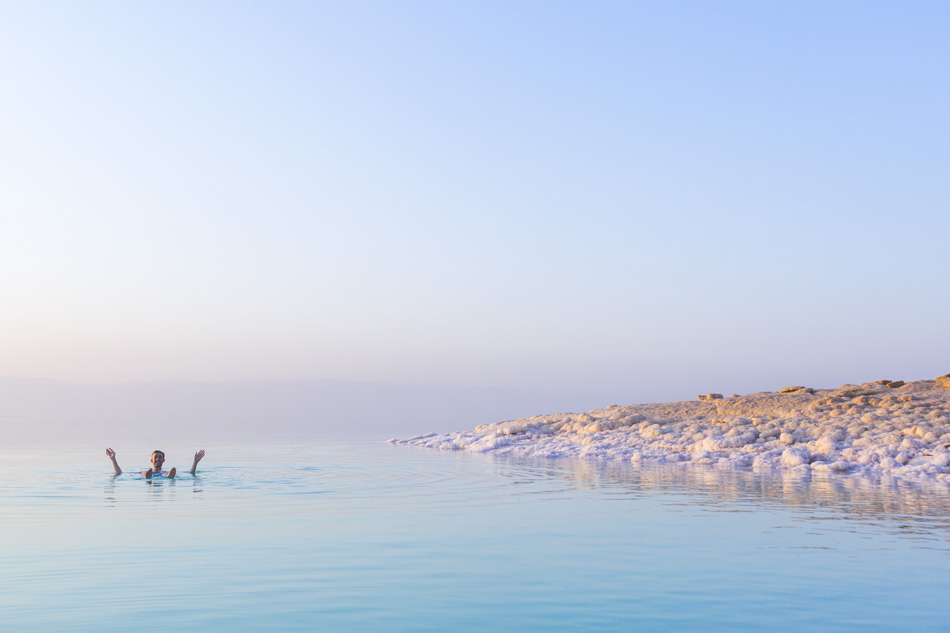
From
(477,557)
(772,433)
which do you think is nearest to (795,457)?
(772,433)

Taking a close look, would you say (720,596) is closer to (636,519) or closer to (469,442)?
(636,519)

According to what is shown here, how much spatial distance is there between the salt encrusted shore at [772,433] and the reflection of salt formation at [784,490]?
225cm

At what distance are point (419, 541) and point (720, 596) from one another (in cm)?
476

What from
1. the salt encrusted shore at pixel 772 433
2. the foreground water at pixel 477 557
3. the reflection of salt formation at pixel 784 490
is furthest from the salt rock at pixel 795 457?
the foreground water at pixel 477 557

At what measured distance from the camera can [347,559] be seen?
9.65m

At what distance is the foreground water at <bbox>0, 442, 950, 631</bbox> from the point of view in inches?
277

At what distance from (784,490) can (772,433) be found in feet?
39.0

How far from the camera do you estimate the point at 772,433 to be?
29.0 metres

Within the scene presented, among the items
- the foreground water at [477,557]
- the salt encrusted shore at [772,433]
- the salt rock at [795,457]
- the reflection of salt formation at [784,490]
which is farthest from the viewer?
the salt rock at [795,457]

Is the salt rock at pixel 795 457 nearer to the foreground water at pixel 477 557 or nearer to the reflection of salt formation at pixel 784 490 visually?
the reflection of salt formation at pixel 784 490

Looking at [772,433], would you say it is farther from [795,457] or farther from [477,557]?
[477,557]

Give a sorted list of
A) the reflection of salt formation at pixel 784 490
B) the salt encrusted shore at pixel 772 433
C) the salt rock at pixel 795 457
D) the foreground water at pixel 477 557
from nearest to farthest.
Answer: the foreground water at pixel 477 557 → the reflection of salt formation at pixel 784 490 → the salt encrusted shore at pixel 772 433 → the salt rock at pixel 795 457

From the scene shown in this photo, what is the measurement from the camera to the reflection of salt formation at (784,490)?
13.6m

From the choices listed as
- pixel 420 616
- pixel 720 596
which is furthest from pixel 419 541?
pixel 720 596
